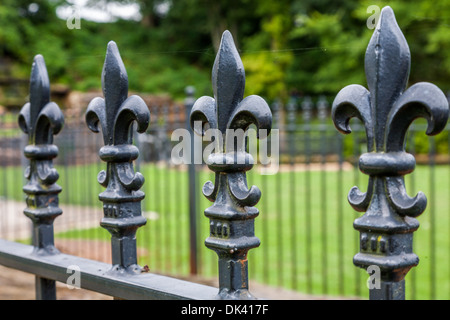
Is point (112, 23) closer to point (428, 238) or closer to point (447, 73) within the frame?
point (447, 73)

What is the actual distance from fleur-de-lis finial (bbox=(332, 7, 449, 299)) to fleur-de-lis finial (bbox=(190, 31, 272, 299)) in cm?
21

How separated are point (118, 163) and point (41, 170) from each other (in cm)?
34

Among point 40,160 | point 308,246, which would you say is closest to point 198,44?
point 308,246

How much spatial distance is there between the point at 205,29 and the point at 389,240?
20.6 m

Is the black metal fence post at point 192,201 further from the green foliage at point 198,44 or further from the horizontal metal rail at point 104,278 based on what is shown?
the green foliage at point 198,44

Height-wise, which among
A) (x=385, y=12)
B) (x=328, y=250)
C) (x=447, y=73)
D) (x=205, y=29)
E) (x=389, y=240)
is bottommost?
(x=328, y=250)

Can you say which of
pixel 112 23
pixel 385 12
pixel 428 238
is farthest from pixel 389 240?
pixel 112 23

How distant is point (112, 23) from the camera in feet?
73.3

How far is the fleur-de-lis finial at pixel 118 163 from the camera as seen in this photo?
1.12 meters

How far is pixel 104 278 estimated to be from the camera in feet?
3.77

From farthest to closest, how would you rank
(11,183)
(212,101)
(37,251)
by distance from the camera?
(11,183)
(37,251)
(212,101)

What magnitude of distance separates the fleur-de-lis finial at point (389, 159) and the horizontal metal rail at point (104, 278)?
33cm
